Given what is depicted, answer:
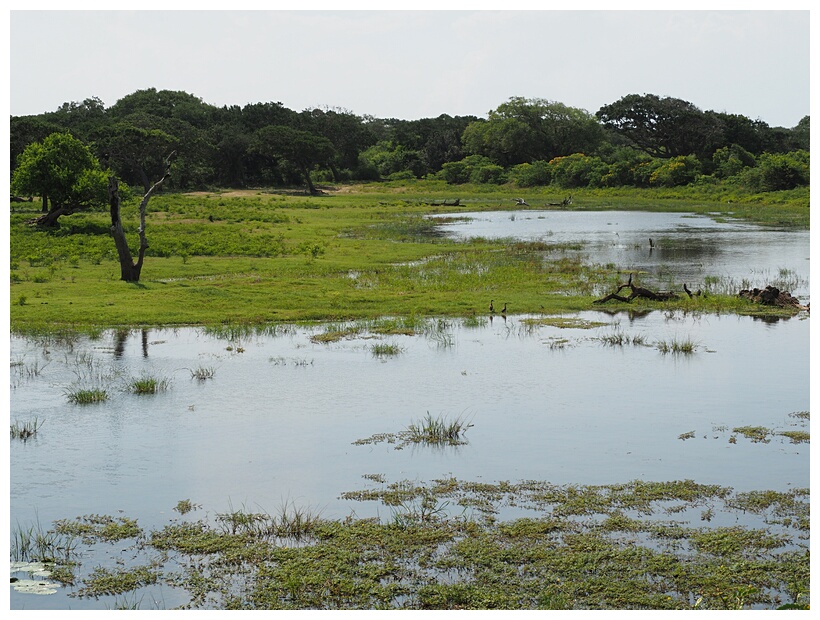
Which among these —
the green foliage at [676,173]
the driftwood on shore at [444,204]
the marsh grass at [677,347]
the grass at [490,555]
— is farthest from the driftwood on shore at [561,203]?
the grass at [490,555]

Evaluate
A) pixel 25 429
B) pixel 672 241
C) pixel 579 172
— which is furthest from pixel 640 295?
pixel 579 172

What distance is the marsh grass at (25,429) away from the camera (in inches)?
499

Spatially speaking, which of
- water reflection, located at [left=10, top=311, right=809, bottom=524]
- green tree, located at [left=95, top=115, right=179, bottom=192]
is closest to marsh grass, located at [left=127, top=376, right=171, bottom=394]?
water reflection, located at [left=10, top=311, right=809, bottom=524]

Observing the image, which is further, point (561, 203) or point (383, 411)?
point (561, 203)

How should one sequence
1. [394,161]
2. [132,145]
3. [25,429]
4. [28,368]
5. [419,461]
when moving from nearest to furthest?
1. [419,461]
2. [25,429]
3. [28,368]
4. [132,145]
5. [394,161]

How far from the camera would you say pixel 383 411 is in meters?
14.0

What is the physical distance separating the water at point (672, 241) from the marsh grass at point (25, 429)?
16.8 meters

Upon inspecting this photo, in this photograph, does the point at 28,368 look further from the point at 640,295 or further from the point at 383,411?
the point at 640,295

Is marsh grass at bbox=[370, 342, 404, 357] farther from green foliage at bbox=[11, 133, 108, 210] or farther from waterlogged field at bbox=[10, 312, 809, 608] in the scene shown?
green foliage at bbox=[11, 133, 108, 210]

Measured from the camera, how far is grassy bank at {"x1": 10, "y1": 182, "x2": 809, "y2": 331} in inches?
852

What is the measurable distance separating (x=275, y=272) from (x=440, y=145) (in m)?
74.0

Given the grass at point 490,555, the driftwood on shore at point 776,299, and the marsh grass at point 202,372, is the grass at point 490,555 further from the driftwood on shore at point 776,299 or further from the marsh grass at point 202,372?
the driftwood on shore at point 776,299

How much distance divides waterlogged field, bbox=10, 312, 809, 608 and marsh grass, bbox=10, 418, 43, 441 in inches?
4.8

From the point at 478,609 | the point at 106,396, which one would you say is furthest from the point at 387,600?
the point at 106,396
